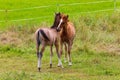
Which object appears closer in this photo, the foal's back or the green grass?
the foal's back

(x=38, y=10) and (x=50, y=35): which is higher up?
(x=50, y=35)

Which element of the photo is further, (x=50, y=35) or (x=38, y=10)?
(x=38, y=10)

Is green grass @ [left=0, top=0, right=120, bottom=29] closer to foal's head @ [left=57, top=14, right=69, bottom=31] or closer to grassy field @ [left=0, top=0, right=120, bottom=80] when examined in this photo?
grassy field @ [left=0, top=0, right=120, bottom=80]

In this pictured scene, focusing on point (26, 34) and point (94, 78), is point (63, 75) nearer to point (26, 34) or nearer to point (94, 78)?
point (94, 78)

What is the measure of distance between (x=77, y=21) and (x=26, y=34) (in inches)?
115

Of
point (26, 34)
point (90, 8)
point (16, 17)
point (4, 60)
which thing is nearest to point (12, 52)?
point (4, 60)

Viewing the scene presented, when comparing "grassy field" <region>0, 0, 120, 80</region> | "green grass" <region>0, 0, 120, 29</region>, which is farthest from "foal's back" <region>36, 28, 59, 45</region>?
"green grass" <region>0, 0, 120, 29</region>

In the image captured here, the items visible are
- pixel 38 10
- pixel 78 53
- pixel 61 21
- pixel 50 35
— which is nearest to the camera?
pixel 50 35

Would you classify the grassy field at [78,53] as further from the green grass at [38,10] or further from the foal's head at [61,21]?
the green grass at [38,10]

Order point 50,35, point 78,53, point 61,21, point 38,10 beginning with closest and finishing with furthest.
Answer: point 50,35 → point 61,21 → point 78,53 → point 38,10

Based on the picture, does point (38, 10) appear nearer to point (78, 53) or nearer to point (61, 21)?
point (78, 53)

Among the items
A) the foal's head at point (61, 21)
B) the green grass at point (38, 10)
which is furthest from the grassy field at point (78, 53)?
the green grass at point (38, 10)

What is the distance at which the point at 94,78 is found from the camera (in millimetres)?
12398

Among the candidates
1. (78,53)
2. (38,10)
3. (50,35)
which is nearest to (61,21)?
(50,35)
